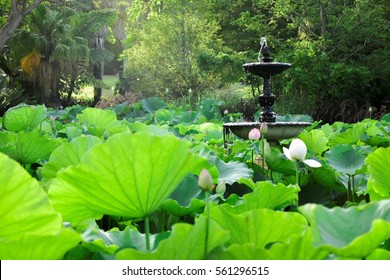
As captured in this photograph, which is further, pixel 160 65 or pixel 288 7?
pixel 160 65

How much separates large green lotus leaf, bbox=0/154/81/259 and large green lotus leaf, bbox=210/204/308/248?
233mm

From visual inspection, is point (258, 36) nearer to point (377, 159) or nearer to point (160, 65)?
point (160, 65)

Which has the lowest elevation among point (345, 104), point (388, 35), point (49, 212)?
point (345, 104)

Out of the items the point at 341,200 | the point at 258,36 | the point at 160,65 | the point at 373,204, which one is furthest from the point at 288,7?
the point at 373,204

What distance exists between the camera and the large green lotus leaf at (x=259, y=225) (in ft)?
2.79

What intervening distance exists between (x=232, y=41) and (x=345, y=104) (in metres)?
6.80

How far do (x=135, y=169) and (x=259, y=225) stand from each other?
0.18 m

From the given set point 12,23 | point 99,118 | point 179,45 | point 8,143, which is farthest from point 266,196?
point 179,45

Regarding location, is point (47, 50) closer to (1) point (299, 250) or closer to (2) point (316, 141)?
(2) point (316, 141)

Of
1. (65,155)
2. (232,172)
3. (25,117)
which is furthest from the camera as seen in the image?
(25,117)

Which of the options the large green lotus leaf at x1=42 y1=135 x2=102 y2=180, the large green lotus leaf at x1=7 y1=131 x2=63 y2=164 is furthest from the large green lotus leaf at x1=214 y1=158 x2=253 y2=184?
the large green lotus leaf at x1=7 y1=131 x2=63 y2=164

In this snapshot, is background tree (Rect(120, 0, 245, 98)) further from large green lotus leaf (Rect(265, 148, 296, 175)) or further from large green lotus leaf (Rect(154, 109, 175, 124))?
large green lotus leaf (Rect(265, 148, 296, 175))

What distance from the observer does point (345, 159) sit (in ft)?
7.08

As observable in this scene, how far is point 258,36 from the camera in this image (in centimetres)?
1892
